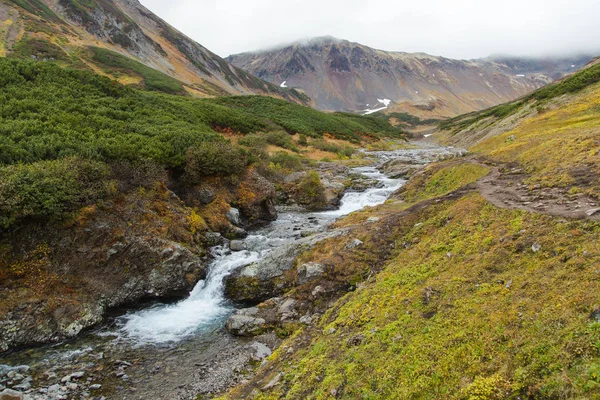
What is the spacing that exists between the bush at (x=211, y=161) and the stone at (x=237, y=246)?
5980 mm

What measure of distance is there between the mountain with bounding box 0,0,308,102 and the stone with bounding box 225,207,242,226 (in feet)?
226

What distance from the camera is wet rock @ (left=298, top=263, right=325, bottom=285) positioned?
46.1 feet

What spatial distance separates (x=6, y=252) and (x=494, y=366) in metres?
16.7

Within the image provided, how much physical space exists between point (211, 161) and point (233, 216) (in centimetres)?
427

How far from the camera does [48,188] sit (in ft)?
47.1

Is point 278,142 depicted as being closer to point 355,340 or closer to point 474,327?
point 355,340

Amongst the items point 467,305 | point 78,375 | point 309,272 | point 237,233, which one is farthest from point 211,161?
point 467,305

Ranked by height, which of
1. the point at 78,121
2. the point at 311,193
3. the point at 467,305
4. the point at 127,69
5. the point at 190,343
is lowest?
the point at 190,343

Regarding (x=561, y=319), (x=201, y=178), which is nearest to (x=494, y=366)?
(x=561, y=319)

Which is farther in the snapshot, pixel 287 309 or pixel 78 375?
pixel 287 309

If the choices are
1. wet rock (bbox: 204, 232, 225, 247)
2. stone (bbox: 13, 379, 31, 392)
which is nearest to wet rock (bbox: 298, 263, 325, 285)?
wet rock (bbox: 204, 232, 225, 247)

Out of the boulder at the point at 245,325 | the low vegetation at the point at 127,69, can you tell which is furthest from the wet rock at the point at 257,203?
the low vegetation at the point at 127,69

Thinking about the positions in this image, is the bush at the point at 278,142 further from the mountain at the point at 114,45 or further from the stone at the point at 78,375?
the stone at the point at 78,375

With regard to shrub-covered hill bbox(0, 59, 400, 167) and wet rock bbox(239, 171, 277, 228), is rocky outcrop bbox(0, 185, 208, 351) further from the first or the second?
wet rock bbox(239, 171, 277, 228)
